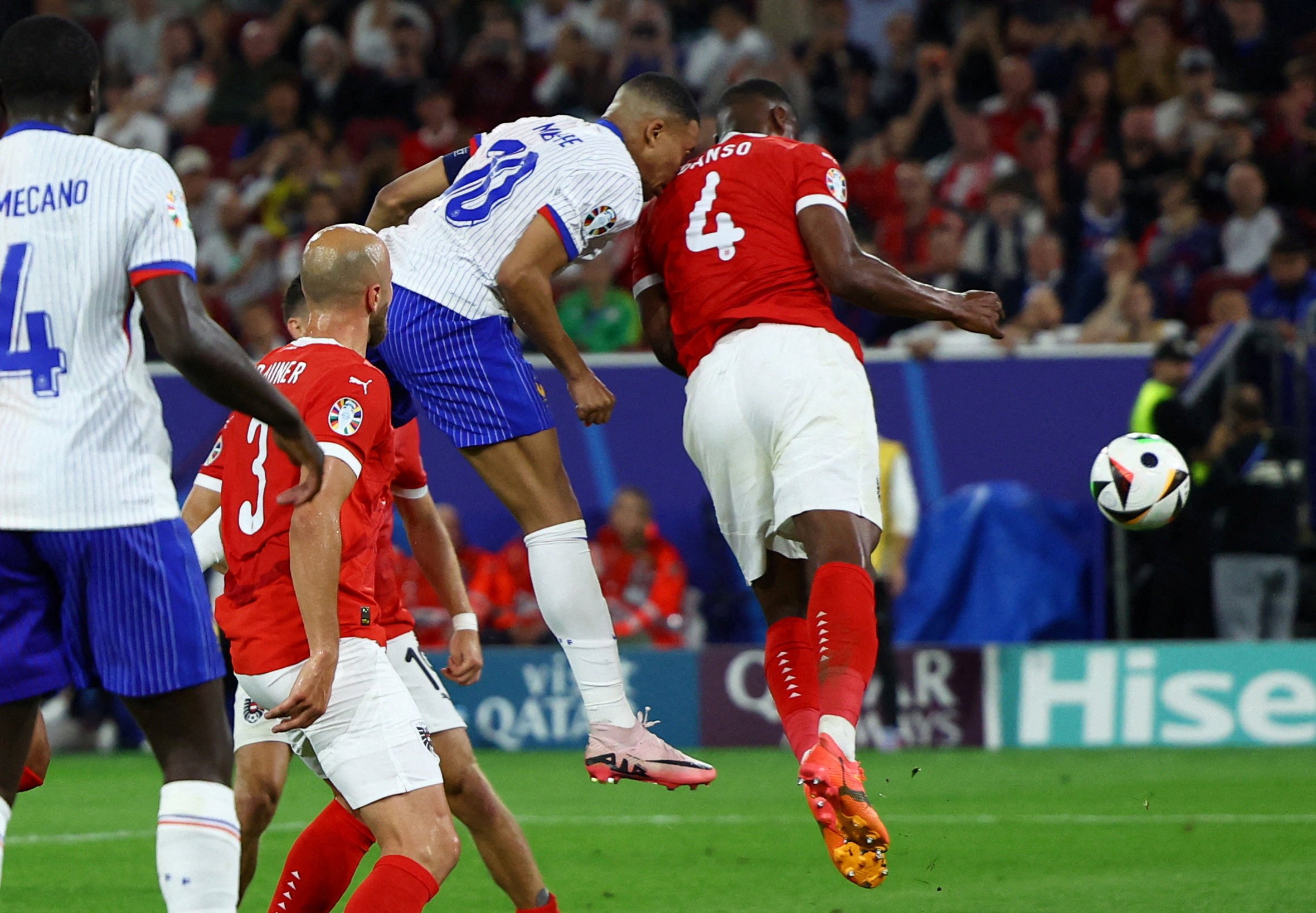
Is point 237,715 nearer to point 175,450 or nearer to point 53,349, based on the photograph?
point 53,349

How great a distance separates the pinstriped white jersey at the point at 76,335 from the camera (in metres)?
4.07

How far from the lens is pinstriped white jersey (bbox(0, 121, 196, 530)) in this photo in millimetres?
4066

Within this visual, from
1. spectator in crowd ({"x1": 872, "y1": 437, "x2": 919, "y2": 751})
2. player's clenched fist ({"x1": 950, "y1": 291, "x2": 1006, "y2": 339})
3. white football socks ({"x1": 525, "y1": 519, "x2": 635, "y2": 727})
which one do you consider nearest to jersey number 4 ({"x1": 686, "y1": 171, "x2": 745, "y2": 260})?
player's clenched fist ({"x1": 950, "y1": 291, "x2": 1006, "y2": 339})

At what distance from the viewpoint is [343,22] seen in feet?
58.7

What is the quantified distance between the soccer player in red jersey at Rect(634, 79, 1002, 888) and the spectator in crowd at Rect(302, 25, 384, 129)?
1110 cm

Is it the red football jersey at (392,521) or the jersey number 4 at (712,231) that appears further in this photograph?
the jersey number 4 at (712,231)

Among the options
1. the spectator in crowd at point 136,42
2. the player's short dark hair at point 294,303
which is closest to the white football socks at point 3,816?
the player's short dark hair at point 294,303

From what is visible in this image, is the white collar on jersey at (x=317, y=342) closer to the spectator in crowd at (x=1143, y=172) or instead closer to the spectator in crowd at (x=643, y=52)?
the spectator in crowd at (x=1143, y=172)

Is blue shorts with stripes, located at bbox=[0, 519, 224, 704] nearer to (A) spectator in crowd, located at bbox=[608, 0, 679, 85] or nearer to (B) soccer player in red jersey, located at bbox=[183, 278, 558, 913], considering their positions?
(B) soccer player in red jersey, located at bbox=[183, 278, 558, 913]

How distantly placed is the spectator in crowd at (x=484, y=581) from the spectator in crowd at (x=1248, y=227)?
18.0 ft

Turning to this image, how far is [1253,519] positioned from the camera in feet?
39.3

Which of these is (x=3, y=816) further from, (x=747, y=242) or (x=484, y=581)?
(x=484, y=581)

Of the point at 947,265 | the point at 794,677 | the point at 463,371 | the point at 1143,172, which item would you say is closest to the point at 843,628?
the point at 794,677

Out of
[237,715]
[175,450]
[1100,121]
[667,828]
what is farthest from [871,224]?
[237,715]
